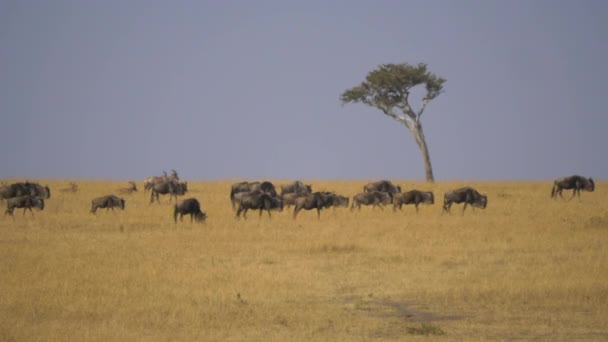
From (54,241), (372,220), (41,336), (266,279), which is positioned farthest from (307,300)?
(372,220)

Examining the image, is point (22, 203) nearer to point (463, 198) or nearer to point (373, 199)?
point (373, 199)

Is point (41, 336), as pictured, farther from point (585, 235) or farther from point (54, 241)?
point (585, 235)

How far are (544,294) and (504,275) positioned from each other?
8.07ft

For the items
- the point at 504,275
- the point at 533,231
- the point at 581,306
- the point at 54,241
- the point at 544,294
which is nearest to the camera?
the point at 581,306

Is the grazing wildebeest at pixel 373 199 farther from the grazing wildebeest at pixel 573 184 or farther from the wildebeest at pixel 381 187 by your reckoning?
the grazing wildebeest at pixel 573 184

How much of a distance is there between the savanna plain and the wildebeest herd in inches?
22.7

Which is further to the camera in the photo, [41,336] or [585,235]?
[585,235]

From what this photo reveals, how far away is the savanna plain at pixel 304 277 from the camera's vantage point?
13781mm

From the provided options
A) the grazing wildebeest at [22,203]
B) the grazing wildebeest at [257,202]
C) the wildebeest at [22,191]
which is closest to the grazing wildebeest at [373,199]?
the grazing wildebeest at [257,202]

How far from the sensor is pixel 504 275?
19.1 metres

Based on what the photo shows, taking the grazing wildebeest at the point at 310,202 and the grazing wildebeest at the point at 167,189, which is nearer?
the grazing wildebeest at the point at 310,202

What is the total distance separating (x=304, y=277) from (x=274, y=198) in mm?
13730

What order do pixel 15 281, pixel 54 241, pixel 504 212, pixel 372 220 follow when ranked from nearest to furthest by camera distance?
pixel 15 281, pixel 54 241, pixel 372 220, pixel 504 212

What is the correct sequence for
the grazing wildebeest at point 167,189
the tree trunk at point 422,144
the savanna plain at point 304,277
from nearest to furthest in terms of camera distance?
1. the savanna plain at point 304,277
2. the grazing wildebeest at point 167,189
3. the tree trunk at point 422,144
